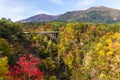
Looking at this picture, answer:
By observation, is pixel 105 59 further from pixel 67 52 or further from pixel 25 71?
pixel 25 71

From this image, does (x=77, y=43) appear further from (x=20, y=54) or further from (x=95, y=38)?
(x=20, y=54)

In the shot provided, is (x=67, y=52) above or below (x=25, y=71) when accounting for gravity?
below

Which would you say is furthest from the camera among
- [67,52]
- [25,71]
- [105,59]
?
[67,52]

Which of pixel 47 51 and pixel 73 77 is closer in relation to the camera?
pixel 73 77

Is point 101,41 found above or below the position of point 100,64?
above

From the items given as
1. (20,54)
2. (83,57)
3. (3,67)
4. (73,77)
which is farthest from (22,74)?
(83,57)

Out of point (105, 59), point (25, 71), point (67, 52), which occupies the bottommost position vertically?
point (105, 59)

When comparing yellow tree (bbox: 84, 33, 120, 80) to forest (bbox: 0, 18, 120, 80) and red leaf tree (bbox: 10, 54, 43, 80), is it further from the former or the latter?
red leaf tree (bbox: 10, 54, 43, 80)

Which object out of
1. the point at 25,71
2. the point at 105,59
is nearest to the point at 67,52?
the point at 105,59
